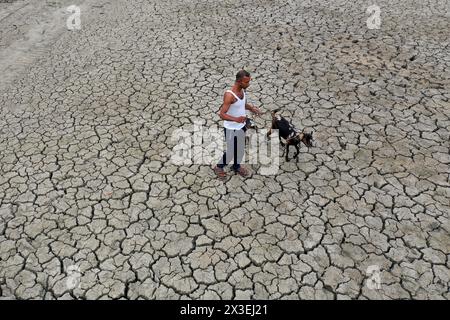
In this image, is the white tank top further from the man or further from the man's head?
the man's head

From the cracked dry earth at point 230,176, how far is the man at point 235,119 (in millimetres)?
261

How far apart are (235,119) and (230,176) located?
116cm

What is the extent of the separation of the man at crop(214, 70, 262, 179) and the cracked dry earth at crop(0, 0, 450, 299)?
0.86ft

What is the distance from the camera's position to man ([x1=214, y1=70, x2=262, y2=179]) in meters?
4.34

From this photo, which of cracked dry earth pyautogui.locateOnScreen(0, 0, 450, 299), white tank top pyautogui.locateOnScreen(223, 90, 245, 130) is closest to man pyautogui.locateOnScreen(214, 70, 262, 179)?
white tank top pyautogui.locateOnScreen(223, 90, 245, 130)

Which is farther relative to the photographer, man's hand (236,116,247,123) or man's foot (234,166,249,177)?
man's foot (234,166,249,177)

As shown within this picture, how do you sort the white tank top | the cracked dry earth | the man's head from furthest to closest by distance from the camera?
1. the white tank top
2. the man's head
3. the cracked dry earth

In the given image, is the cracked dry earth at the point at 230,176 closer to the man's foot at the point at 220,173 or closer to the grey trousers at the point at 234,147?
the man's foot at the point at 220,173

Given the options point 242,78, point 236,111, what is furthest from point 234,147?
point 242,78

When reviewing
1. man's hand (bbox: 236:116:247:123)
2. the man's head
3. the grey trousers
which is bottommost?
the grey trousers

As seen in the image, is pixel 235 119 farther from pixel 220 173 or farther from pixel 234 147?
pixel 220 173

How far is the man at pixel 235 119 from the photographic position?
171 inches

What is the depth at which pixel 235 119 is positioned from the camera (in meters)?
4.41
